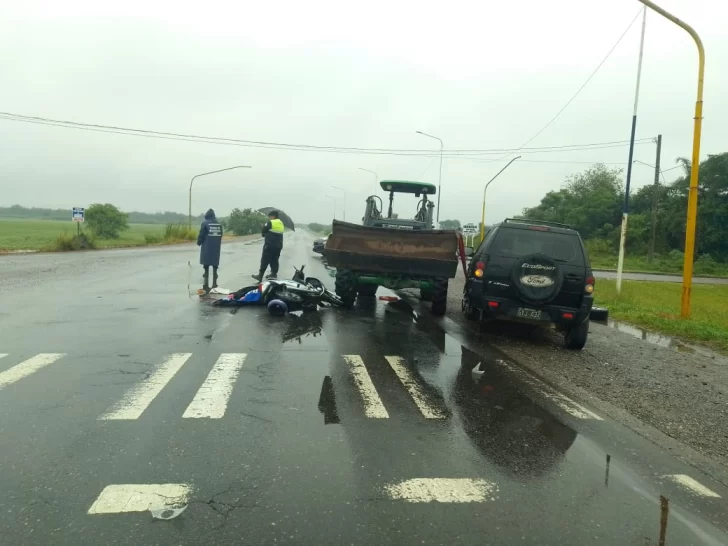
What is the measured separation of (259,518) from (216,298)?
9764mm

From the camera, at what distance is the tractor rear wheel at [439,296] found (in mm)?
11266

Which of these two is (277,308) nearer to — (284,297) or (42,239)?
(284,297)

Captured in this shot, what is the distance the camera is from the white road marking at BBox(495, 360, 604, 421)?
5586 mm

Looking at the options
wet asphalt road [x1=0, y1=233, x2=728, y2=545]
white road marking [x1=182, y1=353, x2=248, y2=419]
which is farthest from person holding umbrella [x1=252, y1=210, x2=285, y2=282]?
white road marking [x1=182, y1=353, x2=248, y2=419]

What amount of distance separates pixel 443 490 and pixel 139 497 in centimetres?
196

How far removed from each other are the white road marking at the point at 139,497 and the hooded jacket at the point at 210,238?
10.8 metres

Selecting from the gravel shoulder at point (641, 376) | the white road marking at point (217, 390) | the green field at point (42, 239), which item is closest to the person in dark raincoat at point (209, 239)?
the gravel shoulder at point (641, 376)

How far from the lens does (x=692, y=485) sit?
407cm

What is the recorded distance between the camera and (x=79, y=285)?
14516 millimetres

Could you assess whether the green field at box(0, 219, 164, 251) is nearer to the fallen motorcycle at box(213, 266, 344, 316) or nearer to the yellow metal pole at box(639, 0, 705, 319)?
the fallen motorcycle at box(213, 266, 344, 316)

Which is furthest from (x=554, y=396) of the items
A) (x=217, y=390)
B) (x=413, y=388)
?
(x=217, y=390)

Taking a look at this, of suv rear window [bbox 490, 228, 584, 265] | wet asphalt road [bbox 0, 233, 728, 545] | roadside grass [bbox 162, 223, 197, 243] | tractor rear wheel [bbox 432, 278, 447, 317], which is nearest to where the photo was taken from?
wet asphalt road [bbox 0, 233, 728, 545]

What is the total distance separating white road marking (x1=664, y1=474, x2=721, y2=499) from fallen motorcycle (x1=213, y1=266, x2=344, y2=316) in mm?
7579

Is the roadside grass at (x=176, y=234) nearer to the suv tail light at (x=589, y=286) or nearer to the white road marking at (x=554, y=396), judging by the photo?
the suv tail light at (x=589, y=286)
